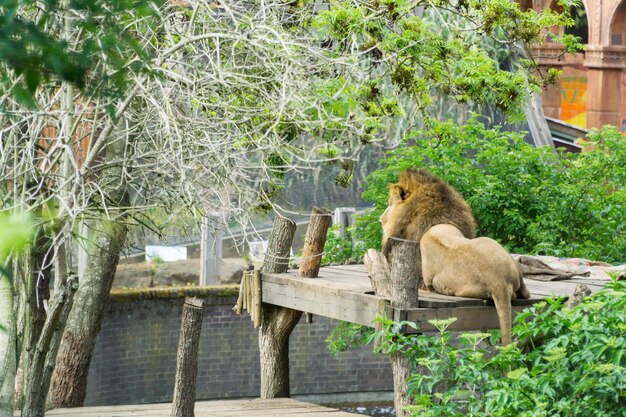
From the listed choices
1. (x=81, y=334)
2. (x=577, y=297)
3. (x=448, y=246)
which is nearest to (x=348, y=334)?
(x=81, y=334)

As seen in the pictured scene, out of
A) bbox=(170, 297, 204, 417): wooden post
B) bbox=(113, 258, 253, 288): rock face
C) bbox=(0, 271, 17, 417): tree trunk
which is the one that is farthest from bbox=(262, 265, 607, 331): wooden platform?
bbox=(113, 258, 253, 288): rock face

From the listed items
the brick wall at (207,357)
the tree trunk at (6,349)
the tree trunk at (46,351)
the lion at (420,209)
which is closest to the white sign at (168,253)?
the brick wall at (207,357)

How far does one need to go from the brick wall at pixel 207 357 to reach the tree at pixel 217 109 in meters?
4.90

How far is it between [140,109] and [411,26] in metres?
2.68

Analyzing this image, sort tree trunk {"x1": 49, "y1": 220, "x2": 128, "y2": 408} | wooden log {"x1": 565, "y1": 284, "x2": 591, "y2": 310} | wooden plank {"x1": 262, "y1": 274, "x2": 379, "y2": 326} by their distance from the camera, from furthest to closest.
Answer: tree trunk {"x1": 49, "y1": 220, "x2": 128, "y2": 408} < wooden plank {"x1": 262, "y1": 274, "x2": 379, "y2": 326} < wooden log {"x1": 565, "y1": 284, "x2": 591, "y2": 310}

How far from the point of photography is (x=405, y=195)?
9297 millimetres

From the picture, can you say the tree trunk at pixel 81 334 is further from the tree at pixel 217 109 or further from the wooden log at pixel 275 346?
the wooden log at pixel 275 346

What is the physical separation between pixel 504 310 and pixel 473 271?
0.37 metres

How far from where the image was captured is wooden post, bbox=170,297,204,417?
9.52m

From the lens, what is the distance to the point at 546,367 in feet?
24.0

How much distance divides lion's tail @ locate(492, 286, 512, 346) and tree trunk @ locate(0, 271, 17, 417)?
3204 millimetres

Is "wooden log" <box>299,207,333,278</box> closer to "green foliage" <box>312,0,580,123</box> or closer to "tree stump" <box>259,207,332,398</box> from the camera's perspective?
"tree stump" <box>259,207,332,398</box>

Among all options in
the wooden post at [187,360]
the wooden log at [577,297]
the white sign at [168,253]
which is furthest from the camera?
the white sign at [168,253]

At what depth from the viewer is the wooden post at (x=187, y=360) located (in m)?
9.52
